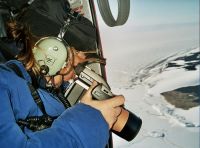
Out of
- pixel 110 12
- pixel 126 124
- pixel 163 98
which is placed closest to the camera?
pixel 126 124

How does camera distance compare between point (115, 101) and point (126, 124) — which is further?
point (126, 124)

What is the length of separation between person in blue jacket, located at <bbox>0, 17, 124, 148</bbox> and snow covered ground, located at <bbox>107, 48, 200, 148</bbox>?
393 millimetres

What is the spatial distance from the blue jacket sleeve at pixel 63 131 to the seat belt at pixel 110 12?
657 millimetres

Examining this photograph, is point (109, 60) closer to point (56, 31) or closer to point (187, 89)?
point (56, 31)

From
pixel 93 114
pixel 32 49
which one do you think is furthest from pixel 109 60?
pixel 93 114

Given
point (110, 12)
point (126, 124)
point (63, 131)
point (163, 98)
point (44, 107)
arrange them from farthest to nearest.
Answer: point (110, 12)
point (163, 98)
point (126, 124)
point (44, 107)
point (63, 131)

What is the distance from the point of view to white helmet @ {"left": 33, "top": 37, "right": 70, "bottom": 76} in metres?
1.05

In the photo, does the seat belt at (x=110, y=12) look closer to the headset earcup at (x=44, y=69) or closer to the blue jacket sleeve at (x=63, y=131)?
the headset earcup at (x=44, y=69)

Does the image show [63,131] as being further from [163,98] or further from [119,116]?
[163,98]

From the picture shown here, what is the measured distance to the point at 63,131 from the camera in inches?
31.0

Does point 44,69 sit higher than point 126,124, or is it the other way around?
point 44,69

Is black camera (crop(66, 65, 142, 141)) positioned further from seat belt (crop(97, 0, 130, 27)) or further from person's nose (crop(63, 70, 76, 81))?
seat belt (crop(97, 0, 130, 27))

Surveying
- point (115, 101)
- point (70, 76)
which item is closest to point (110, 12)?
point (70, 76)

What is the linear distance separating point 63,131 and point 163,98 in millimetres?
656
